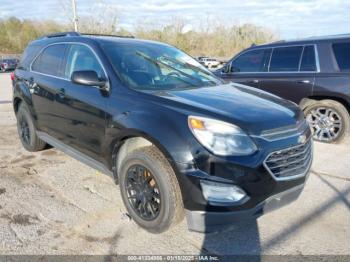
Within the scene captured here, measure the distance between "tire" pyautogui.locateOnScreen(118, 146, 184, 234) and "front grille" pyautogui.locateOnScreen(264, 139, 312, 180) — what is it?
2.60 feet

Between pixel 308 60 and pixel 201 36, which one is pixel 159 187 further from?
pixel 201 36

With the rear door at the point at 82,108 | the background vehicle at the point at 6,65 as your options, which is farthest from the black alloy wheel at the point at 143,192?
the background vehicle at the point at 6,65

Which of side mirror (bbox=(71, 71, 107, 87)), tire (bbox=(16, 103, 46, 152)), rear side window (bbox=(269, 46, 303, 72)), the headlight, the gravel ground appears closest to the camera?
the headlight

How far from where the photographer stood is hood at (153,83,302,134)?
275 cm

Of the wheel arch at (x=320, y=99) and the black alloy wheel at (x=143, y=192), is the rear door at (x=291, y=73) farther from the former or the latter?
the black alloy wheel at (x=143, y=192)

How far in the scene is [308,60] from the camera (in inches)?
241

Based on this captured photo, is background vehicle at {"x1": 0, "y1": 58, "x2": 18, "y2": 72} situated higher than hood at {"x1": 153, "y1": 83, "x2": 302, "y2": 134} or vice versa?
hood at {"x1": 153, "y1": 83, "x2": 302, "y2": 134}

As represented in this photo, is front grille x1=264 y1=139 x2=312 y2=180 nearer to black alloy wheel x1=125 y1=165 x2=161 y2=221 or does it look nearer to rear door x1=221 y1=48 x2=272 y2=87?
black alloy wheel x1=125 y1=165 x2=161 y2=221

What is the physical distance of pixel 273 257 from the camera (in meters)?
2.79

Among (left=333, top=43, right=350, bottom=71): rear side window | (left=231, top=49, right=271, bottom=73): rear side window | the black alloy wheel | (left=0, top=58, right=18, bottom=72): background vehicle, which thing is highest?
(left=333, top=43, right=350, bottom=71): rear side window

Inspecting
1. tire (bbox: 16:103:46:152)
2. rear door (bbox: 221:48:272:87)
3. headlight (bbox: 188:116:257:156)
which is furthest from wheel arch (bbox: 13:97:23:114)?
rear door (bbox: 221:48:272:87)

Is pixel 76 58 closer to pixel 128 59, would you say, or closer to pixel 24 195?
pixel 128 59

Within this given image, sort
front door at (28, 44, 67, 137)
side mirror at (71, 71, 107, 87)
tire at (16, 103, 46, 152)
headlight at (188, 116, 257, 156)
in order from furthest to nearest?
1. tire at (16, 103, 46, 152)
2. front door at (28, 44, 67, 137)
3. side mirror at (71, 71, 107, 87)
4. headlight at (188, 116, 257, 156)

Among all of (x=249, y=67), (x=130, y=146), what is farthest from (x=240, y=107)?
(x=249, y=67)
